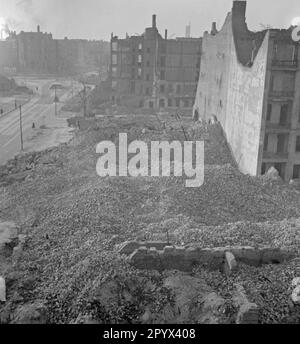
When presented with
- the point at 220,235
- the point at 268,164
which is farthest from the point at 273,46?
the point at 220,235

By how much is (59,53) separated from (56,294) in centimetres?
11277

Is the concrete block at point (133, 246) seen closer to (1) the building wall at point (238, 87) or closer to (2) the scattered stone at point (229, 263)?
(2) the scattered stone at point (229, 263)

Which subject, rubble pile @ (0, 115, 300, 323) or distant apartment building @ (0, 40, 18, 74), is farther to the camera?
distant apartment building @ (0, 40, 18, 74)

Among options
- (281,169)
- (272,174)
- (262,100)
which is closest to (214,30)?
(262,100)

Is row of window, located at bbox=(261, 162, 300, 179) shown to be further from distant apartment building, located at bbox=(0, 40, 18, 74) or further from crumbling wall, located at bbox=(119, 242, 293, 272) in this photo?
distant apartment building, located at bbox=(0, 40, 18, 74)

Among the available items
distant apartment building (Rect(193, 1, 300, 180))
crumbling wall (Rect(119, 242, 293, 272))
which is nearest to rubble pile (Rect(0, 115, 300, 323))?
crumbling wall (Rect(119, 242, 293, 272))

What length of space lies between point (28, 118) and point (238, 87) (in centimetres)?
3630

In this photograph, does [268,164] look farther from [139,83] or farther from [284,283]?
[139,83]

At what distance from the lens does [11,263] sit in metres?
18.2

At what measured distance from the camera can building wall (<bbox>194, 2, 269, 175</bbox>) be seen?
28109 mm

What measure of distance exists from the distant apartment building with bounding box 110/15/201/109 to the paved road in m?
12.4

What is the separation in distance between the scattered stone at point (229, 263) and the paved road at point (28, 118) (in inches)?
1043

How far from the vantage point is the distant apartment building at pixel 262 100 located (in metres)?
27.2
